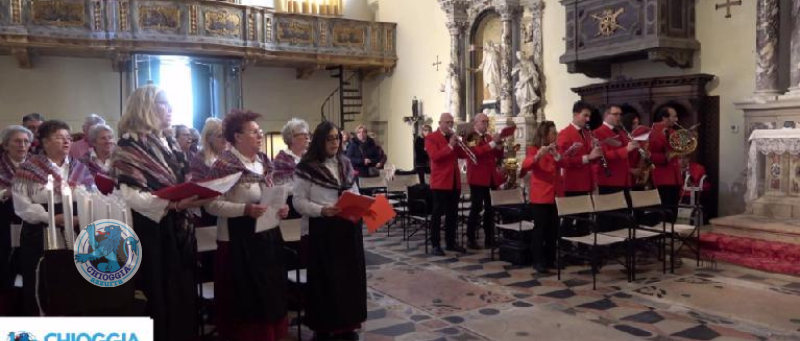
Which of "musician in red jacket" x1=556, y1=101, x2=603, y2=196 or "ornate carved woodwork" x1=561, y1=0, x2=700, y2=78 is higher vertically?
"ornate carved woodwork" x1=561, y1=0, x2=700, y2=78

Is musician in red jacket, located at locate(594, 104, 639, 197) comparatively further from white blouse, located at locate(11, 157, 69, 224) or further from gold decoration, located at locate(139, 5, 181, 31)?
gold decoration, located at locate(139, 5, 181, 31)

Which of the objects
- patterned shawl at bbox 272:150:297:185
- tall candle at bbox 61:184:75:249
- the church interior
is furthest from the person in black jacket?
tall candle at bbox 61:184:75:249

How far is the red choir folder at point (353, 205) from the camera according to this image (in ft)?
12.1

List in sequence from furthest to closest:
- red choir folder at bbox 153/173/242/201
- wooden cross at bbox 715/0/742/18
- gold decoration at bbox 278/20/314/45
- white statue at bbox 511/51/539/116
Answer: gold decoration at bbox 278/20/314/45
white statue at bbox 511/51/539/116
wooden cross at bbox 715/0/742/18
red choir folder at bbox 153/173/242/201

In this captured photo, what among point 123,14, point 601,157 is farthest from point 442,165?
point 123,14

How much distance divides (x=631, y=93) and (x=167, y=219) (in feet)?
25.2

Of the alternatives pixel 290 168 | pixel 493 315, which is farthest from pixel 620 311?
pixel 290 168

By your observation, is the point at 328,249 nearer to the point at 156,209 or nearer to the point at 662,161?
the point at 156,209

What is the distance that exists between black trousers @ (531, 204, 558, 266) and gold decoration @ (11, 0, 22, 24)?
10582 millimetres

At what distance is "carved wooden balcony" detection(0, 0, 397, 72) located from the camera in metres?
11.8

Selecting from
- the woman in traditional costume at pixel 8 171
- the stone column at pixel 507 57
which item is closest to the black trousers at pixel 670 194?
the stone column at pixel 507 57

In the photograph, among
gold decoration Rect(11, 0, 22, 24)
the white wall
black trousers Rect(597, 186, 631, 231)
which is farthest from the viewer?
the white wall

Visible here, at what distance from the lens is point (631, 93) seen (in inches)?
360

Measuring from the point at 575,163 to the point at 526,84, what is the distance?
567cm
